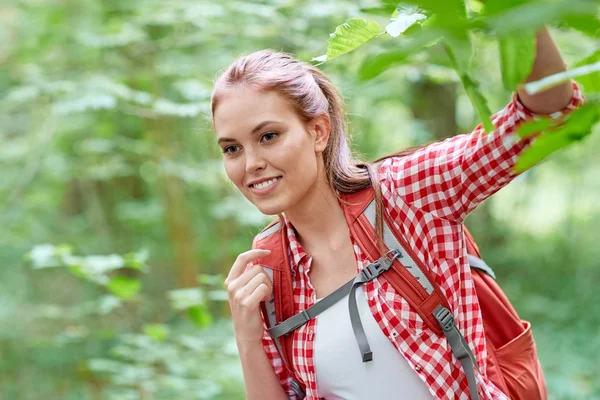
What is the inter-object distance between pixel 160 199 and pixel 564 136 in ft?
26.5

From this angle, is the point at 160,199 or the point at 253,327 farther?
the point at 160,199

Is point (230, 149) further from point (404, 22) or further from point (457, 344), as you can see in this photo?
point (404, 22)

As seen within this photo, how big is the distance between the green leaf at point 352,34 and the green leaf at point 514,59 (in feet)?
1.26

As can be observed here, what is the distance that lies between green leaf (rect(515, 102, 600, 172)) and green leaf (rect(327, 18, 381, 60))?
45 cm

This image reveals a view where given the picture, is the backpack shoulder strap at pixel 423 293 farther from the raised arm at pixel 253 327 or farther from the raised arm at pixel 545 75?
the raised arm at pixel 545 75

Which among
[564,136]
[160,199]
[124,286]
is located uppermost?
[160,199]

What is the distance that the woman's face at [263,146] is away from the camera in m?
1.63

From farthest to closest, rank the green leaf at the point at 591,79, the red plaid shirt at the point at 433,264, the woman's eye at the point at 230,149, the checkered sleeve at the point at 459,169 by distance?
the woman's eye at the point at 230,149, the red plaid shirt at the point at 433,264, the checkered sleeve at the point at 459,169, the green leaf at the point at 591,79

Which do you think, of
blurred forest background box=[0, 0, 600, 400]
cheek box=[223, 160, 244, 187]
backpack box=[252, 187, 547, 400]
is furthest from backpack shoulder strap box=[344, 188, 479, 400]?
blurred forest background box=[0, 0, 600, 400]

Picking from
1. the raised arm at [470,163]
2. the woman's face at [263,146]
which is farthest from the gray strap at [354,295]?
the woman's face at [263,146]

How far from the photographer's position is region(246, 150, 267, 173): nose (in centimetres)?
162

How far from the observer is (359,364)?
1599mm

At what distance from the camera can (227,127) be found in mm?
1636

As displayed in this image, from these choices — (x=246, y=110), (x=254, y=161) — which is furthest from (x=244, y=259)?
(x=246, y=110)
